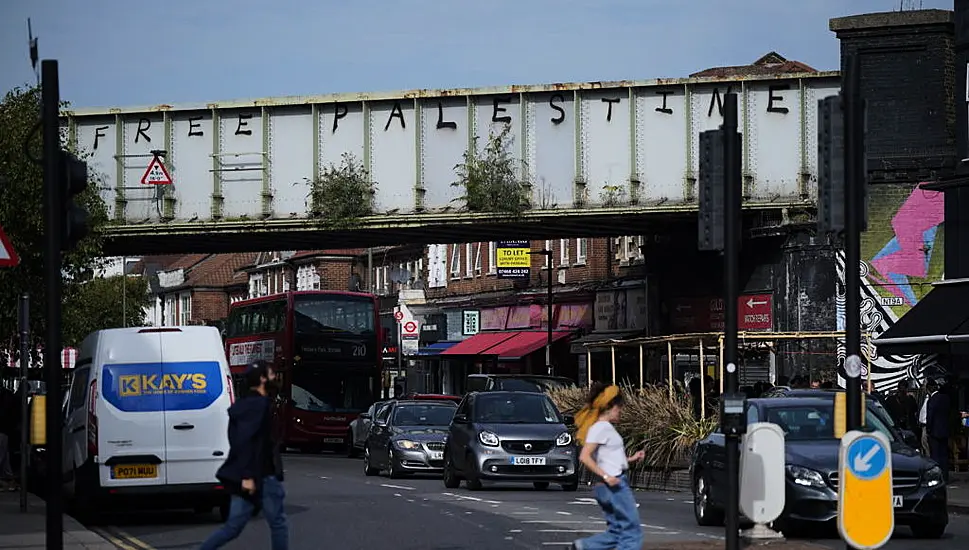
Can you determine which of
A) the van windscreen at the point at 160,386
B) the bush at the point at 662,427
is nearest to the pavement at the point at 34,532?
the van windscreen at the point at 160,386

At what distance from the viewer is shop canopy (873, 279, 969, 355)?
100ft

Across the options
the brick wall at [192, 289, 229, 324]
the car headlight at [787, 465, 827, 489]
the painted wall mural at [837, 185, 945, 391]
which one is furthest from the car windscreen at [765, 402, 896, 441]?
the brick wall at [192, 289, 229, 324]

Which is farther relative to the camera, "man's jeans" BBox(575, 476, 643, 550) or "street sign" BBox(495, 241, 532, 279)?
"street sign" BBox(495, 241, 532, 279)

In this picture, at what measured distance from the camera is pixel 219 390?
20.2 meters

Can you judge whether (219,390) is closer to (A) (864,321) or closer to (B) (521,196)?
(B) (521,196)

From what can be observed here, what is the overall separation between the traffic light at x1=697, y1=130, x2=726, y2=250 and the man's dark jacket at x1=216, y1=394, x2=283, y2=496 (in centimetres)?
371

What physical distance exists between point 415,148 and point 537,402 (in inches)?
553

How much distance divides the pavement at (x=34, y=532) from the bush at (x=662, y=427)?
405 inches

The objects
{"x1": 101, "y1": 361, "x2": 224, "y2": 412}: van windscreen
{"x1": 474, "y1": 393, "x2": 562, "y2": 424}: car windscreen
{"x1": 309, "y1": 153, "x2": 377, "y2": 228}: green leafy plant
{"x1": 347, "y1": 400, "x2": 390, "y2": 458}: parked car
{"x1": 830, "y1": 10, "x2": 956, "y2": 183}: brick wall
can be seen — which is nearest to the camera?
{"x1": 101, "y1": 361, "x2": 224, "y2": 412}: van windscreen

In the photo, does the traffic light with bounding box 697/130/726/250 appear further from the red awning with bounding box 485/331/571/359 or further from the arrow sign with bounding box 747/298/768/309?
the red awning with bounding box 485/331/571/359

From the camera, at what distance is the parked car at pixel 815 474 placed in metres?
17.9

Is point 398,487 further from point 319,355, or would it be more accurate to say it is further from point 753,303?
point 753,303

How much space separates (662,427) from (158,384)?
38.6ft

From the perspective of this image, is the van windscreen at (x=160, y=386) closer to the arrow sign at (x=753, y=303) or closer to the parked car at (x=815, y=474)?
the parked car at (x=815, y=474)
